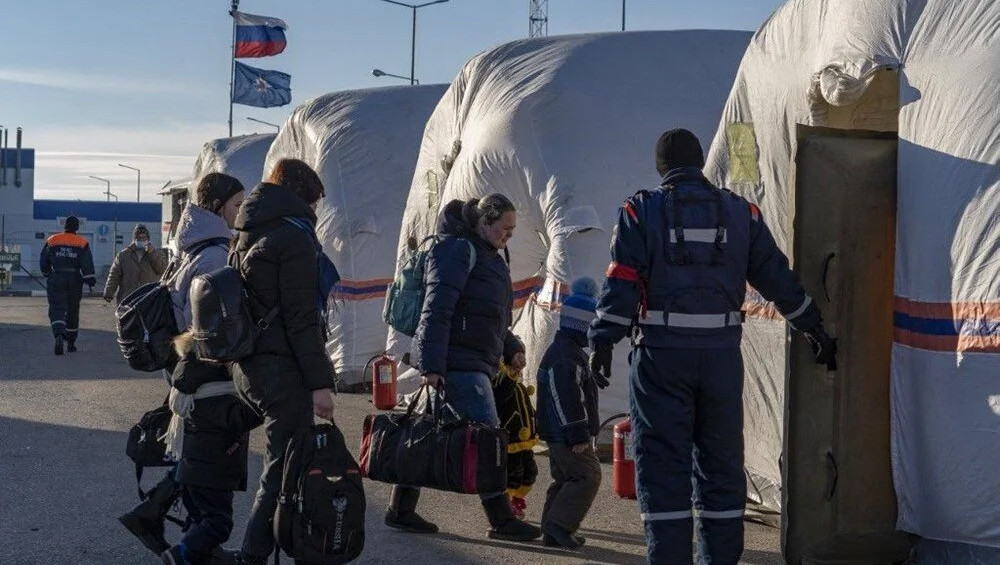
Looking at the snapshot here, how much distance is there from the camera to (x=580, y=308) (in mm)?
7230

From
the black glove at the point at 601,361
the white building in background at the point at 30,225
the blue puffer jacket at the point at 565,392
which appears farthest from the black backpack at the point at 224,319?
the white building in background at the point at 30,225

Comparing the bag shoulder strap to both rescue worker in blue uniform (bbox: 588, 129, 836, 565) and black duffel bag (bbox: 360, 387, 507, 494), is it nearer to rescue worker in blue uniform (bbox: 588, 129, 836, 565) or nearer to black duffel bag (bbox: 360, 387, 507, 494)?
black duffel bag (bbox: 360, 387, 507, 494)

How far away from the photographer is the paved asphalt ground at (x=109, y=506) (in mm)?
7105

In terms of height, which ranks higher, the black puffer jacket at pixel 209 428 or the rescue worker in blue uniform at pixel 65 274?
the rescue worker in blue uniform at pixel 65 274

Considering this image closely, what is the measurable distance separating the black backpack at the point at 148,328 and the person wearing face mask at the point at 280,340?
57cm

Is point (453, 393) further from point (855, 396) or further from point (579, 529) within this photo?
point (855, 396)

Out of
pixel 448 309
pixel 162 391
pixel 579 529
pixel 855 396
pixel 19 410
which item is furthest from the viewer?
pixel 162 391

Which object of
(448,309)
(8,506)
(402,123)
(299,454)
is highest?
(402,123)

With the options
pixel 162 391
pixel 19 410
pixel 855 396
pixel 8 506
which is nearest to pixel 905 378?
pixel 855 396

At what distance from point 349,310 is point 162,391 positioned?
2017mm

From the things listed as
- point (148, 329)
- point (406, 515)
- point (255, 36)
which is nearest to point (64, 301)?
point (406, 515)

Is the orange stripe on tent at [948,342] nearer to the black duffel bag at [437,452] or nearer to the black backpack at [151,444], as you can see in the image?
the black duffel bag at [437,452]

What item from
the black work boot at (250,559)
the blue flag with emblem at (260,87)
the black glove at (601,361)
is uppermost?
the blue flag with emblem at (260,87)

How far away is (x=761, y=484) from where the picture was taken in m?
7.87
